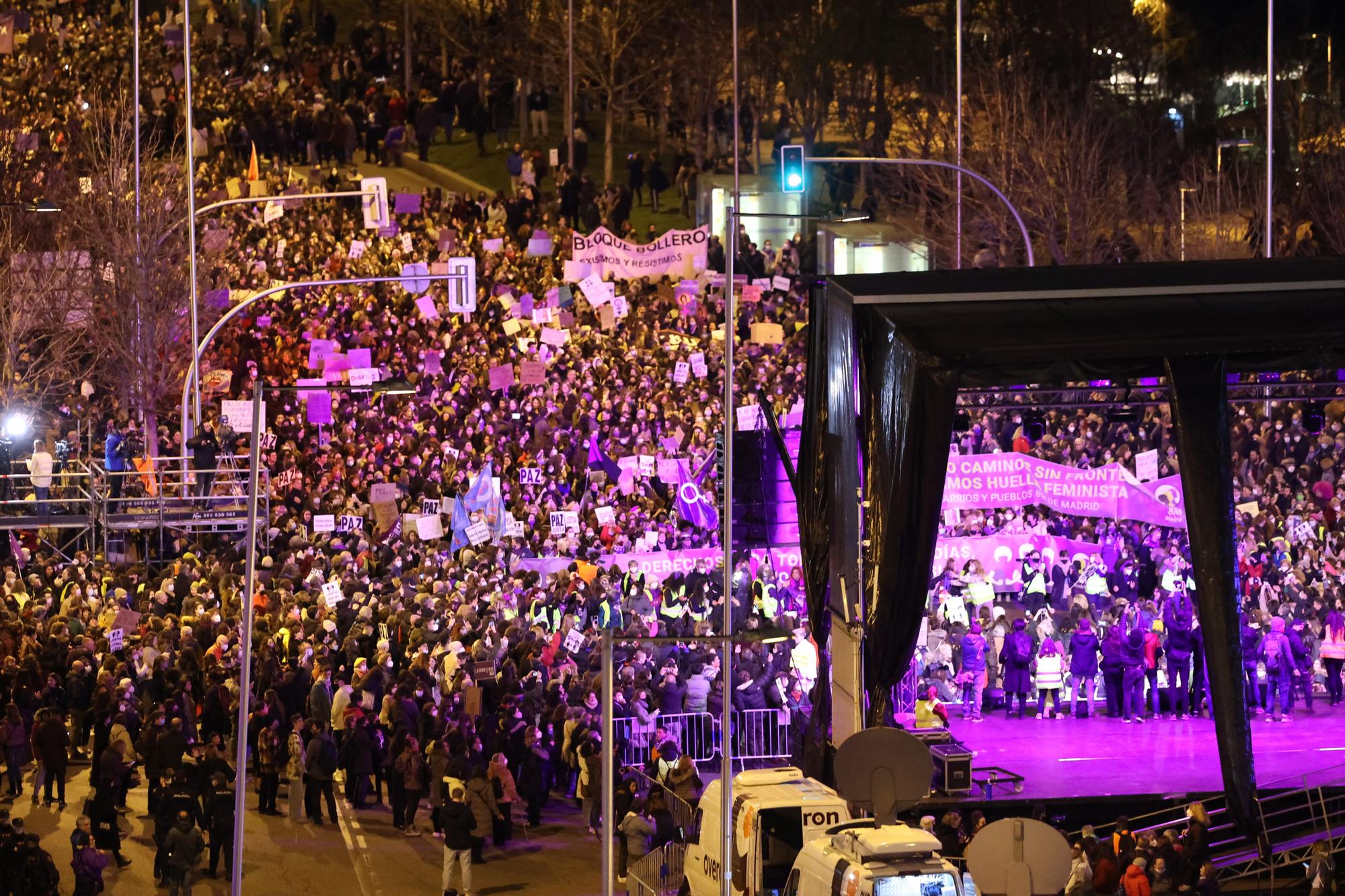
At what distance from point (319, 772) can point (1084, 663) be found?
9347 mm

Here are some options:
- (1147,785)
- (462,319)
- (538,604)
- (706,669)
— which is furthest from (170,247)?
(1147,785)

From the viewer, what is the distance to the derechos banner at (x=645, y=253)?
35.2 m

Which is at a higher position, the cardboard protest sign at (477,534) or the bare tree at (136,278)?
the bare tree at (136,278)

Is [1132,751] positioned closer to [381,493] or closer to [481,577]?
[481,577]

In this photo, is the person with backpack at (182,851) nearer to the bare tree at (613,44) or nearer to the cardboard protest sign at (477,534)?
the cardboard protest sign at (477,534)

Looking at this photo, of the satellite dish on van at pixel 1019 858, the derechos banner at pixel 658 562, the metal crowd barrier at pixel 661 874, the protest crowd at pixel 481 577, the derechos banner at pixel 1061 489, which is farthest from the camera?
the derechos banner at pixel 658 562

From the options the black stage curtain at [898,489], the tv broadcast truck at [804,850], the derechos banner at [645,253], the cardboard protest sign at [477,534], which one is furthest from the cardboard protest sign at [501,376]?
the black stage curtain at [898,489]

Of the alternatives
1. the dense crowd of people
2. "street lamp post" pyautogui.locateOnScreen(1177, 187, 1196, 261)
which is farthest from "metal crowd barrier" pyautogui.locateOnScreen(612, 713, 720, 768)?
"street lamp post" pyautogui.locateOnScreen(1177, 187, 1196, 261)

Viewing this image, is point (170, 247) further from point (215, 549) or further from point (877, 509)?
point (877, 509)

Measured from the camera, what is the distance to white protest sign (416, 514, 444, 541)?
29.2 meters

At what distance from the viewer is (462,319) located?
125 ft

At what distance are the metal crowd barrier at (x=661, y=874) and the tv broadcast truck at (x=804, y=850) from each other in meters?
0.55

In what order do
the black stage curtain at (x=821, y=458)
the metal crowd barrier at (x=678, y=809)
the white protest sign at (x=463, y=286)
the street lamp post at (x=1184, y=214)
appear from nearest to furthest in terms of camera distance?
1. the black stage curtain at (x=821, y=458)
2. the metal crowd barrier at (x=678, y=809)
3. the white protest sign at (x=463, y=286)
4. the street lamp post at (x=1184, y=214)

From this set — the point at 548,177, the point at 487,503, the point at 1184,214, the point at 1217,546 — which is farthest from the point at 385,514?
the point at 1184,214
